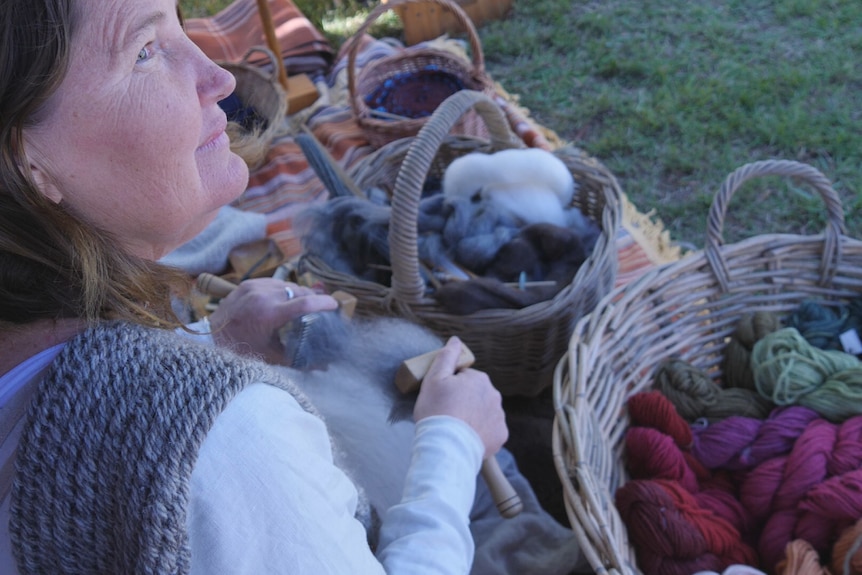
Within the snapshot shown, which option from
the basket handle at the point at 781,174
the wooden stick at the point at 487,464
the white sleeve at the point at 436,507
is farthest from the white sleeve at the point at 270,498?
the basket handle at the point at 781,174

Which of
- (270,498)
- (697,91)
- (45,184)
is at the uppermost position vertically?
(45,184)

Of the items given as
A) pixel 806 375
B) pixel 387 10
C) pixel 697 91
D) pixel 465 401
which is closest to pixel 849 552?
pixel 806 375

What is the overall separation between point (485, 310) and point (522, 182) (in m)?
0.41

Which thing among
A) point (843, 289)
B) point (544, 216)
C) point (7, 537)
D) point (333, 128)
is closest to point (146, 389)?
point (7, 537)

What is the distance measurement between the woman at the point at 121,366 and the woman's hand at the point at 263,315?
43 centimetres

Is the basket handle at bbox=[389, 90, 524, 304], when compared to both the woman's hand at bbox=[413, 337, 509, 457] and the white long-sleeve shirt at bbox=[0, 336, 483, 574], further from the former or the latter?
the white long-sleeve shirt at bbox=[0, 336, 483, 574]

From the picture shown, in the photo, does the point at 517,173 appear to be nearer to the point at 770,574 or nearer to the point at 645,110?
the point at 770,574

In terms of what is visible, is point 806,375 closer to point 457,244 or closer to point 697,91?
point 457,244

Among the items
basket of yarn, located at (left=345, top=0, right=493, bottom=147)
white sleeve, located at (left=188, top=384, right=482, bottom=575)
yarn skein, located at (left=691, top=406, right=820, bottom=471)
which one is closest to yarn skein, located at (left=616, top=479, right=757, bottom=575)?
yarn skein, located at (left=691, top=406, right=820, bottom=471)

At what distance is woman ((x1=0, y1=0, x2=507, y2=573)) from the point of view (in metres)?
0.55

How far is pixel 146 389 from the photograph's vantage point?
22.3 inches

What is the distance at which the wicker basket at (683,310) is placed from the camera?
1193 millimetres

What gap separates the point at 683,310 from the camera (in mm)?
1469

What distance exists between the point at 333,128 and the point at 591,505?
6.18 ft
